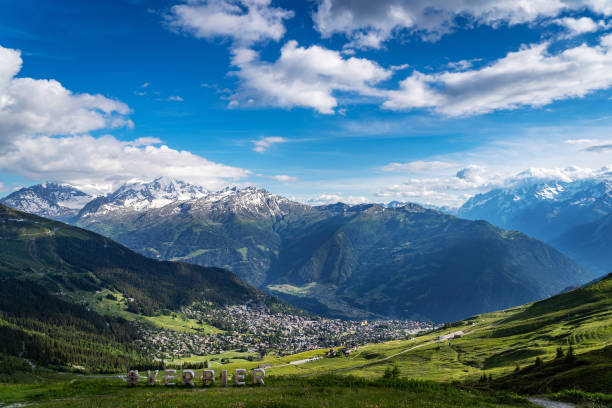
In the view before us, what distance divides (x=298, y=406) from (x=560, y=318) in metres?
178

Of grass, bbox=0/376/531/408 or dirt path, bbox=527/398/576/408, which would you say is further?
grass, bbox=0/376/531/408

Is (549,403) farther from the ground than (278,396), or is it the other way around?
(278,396)

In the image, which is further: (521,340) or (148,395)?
(521,340)

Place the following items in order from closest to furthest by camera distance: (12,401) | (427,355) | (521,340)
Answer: (12,401) → (521,340) → (427,355)

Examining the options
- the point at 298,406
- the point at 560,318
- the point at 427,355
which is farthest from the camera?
the point at 427,355

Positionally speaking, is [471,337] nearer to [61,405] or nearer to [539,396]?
[539,396]

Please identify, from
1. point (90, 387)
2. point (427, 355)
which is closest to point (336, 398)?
point (90, 387)

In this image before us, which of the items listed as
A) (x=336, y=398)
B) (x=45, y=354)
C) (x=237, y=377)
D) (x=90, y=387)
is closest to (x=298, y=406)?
(x=336, y=398)

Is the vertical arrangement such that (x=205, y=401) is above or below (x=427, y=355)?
above

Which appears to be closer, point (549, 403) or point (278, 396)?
point (549, 403)

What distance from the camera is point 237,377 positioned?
38.5m

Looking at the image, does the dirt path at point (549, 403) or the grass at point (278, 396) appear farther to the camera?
the grass at point (278, 396)

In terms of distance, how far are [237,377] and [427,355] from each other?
154m

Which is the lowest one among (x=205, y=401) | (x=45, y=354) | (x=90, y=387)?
(x=45, y=354)
